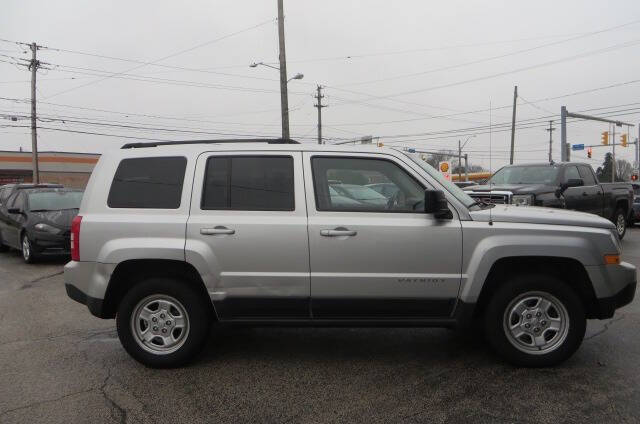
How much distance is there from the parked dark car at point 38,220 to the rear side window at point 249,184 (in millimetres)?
7225

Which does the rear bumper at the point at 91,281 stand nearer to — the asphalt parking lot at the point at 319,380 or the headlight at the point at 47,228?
the asphalt parking lot at the point at 319,380

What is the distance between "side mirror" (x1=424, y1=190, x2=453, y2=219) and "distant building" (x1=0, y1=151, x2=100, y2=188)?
2153 inches

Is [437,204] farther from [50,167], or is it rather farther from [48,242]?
[50,167]

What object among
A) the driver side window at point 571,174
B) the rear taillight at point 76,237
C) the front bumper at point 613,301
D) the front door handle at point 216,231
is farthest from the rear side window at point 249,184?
the driver side window at point 571,174

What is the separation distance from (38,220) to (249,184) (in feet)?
26.0

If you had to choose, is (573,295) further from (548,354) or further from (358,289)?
(358,289)

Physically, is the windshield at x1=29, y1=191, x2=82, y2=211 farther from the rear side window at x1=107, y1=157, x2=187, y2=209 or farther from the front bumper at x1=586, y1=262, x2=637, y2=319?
the front bumper at x1=586, y1=262, x2=637, y2=319

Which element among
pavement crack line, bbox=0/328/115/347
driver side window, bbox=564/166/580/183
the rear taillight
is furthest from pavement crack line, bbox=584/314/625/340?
driver side window, bbox=564/166/580/183

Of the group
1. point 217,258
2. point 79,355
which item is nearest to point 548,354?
point 217,258

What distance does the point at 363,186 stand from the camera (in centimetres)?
439

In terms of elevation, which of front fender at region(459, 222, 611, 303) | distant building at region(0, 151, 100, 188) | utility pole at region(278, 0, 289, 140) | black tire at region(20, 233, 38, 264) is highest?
utility pole at region(278, 0, 289, 140)

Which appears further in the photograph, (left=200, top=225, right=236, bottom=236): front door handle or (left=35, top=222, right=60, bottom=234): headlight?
(left=35, top=222, right=60, bottom=234): headlight

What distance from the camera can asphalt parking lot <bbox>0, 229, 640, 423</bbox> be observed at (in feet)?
11.6

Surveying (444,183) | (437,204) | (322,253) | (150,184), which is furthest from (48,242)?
(437,204)
